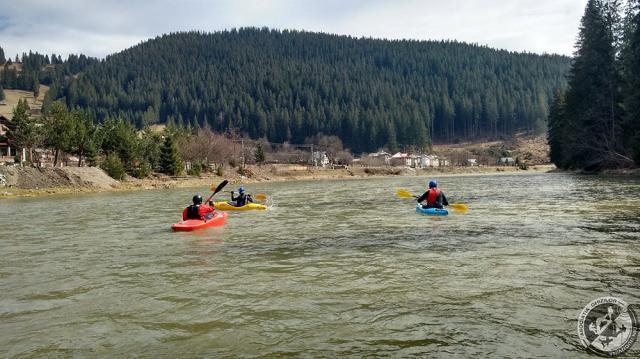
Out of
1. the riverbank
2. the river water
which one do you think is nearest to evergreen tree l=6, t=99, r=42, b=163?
the riverbank

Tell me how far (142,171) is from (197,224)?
56151 mm

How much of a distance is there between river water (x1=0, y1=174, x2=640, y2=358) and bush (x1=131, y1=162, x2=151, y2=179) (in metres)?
53.1

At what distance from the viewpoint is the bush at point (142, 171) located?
71750 millimetres

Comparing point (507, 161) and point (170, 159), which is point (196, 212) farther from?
point (507, 161)

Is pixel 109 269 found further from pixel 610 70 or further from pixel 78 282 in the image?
pixel 610 70

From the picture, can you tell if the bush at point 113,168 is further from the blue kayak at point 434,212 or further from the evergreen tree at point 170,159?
the blue kayak at point 434,212

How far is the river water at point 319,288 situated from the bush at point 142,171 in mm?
53060

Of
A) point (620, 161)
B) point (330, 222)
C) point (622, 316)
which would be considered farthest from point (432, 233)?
Result: point (620, 161)

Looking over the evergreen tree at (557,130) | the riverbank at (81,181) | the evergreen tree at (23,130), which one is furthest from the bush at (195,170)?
the evergreen tree at (557,130)

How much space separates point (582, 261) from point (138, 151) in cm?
7481

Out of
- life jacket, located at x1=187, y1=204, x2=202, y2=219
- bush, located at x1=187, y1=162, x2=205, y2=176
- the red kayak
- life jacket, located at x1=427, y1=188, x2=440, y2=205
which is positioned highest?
bush, located at x1=187, y1=162, x2=205, y2=176

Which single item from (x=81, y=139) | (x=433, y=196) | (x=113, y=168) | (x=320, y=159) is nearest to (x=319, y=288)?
(x=433, y=196)

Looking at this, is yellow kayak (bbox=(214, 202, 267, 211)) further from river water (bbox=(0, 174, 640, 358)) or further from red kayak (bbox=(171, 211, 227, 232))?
river water (bbox=(0, 174, 640, 358))

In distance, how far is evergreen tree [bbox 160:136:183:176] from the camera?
7738 centimetres
